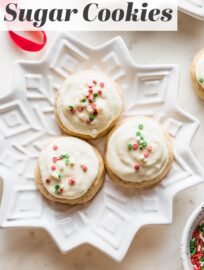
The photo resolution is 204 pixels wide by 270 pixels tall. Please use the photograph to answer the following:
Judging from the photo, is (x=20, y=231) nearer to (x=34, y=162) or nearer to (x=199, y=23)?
(x=34, y=162)

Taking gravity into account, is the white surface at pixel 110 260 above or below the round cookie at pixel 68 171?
below

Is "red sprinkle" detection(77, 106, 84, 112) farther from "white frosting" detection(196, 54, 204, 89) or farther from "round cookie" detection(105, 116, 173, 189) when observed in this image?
"white frosting" detection(196, 54, 204, 89)

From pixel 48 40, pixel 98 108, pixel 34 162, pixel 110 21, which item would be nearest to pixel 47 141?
pixel 34 162

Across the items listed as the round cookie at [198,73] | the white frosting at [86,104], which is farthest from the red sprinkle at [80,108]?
the round cookie at [198,73]

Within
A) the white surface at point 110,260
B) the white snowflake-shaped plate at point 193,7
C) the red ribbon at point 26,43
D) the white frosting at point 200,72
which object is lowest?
the white surface at point 110,260

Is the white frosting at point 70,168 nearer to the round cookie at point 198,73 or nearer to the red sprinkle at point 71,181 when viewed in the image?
the red sprinkle at point 71,181

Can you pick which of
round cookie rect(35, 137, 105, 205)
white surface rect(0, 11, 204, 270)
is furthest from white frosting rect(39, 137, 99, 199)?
white surface rect(0, 11, 204, 270)

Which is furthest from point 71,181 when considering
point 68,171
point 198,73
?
point 198,73

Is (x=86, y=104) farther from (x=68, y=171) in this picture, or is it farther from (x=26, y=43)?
(x=26, y=43)
